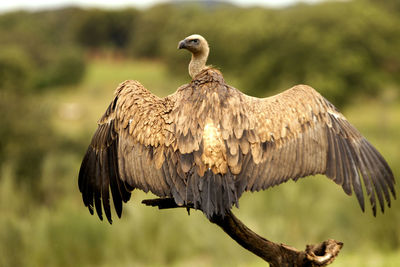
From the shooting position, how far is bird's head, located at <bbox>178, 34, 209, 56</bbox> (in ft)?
18.3

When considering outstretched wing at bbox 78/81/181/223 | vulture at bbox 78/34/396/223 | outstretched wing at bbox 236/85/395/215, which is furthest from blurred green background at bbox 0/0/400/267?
outstretched wing at bbox 78/81/181/223

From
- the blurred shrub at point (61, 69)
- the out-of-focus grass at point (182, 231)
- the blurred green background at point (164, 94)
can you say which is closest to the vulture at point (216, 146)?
the blurred green background at point (164, 94)

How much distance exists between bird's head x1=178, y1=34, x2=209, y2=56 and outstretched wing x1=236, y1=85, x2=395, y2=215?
73 cm

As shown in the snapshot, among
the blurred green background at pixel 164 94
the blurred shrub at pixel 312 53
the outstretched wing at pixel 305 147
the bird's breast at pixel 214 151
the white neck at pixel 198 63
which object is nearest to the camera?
the bird's breast at pixel 214 151

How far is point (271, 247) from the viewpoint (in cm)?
564

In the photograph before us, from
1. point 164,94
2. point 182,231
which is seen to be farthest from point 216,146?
point 164,94

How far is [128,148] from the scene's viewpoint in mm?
5191

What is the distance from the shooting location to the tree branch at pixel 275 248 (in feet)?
17.6

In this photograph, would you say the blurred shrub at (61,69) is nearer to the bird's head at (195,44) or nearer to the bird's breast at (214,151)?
the bird's head at (195,44)

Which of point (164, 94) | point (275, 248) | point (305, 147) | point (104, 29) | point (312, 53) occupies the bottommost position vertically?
point (275, 248)

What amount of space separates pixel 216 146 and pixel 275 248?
4.64 feet

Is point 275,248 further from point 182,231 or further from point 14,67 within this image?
point 14,67

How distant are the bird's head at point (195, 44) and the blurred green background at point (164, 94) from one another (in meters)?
5.99

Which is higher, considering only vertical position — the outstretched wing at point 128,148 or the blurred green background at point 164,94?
the blurred green background at point 164,94
